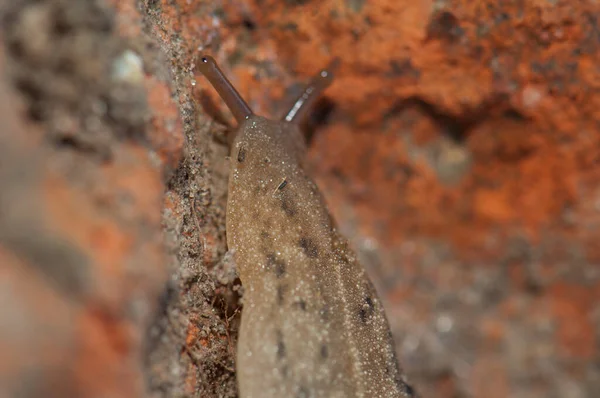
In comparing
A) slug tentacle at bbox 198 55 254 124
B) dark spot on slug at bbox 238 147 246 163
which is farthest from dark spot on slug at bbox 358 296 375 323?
slug tentacle at bbox 198 55 254 124

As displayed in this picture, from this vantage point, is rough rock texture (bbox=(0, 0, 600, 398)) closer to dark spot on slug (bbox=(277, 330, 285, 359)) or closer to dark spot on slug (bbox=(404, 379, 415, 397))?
dark spot on slug (bbox=(277, 330, 285, 359))

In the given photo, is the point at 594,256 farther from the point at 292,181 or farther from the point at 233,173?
the point at 233,173

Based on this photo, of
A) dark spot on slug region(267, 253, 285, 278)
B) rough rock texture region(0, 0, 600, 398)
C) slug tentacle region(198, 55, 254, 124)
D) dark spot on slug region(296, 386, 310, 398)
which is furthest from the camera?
slug tentacle region(198, 55, 254, 124)

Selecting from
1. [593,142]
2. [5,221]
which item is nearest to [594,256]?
[593,142]

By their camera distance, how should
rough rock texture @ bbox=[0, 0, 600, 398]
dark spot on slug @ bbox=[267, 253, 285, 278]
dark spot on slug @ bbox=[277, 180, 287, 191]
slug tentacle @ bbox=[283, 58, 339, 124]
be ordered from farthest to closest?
slug tentacle @ bbox=[283, 58, 339, 124], dark spot on slug @ bbox=[277, 180, 287, 191], dark spot on slug @ bbox=[267, 253, 285, 278], rough rock texture @ bbox=[0, 0, 600, 398]

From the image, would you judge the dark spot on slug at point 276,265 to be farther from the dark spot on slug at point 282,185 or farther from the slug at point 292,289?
the dark spot on slug at point 282,185

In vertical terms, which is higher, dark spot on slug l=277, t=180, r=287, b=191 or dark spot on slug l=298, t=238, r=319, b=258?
dark spot on slug l=277, t=180, r=287, b=191

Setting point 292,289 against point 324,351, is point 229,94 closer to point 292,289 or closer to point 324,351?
point 292,289
